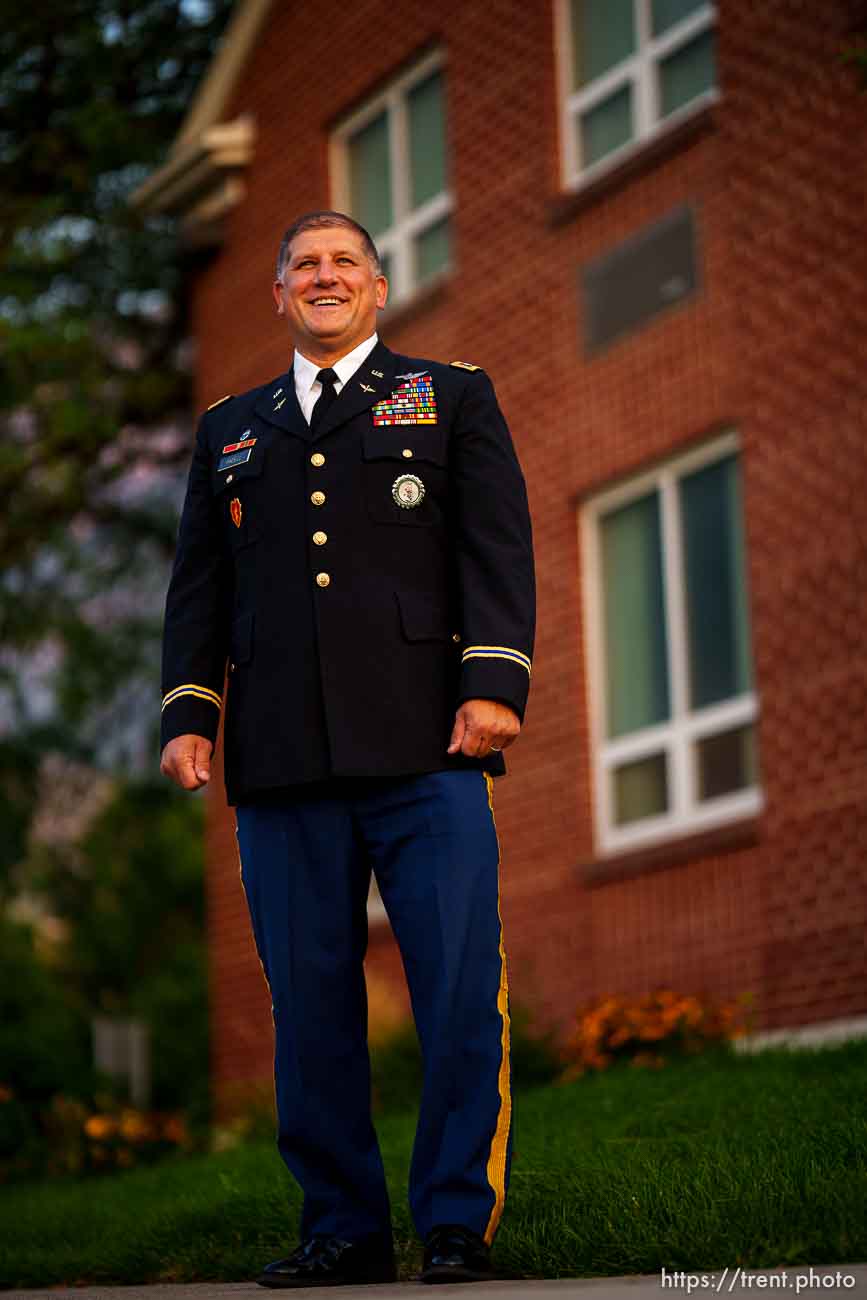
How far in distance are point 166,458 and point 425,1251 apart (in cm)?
1406

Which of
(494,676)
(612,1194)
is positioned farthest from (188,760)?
(612,1194)

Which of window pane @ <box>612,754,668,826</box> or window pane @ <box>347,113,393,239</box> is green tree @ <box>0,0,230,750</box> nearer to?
window pane @ <box>347,113,393,239</box>

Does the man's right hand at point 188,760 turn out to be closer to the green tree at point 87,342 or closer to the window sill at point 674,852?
the window sill at point 674,852

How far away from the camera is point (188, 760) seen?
5.46m

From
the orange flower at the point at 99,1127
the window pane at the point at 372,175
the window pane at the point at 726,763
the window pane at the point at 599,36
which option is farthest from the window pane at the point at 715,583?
the window pane at the point at 372,175

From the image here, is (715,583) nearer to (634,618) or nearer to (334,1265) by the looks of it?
(634,618)

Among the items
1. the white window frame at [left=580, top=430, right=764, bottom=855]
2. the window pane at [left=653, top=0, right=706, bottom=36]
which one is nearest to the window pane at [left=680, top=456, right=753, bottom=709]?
the white window frame at [left=580, top=430, right=764, bottom=855]

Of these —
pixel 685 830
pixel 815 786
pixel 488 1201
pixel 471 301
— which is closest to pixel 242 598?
pixel 488 1201

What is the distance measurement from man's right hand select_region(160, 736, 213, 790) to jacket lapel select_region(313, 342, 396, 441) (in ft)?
2.49

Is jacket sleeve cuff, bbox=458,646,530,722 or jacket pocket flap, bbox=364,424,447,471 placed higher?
jacket pocket flap, bbox=364,424,447,471

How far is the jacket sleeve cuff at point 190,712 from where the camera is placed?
5504 millimetres

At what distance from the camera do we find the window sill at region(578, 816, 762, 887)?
466 inches

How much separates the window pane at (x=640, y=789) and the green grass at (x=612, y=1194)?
110 inches

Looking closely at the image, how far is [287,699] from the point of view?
210 inches
